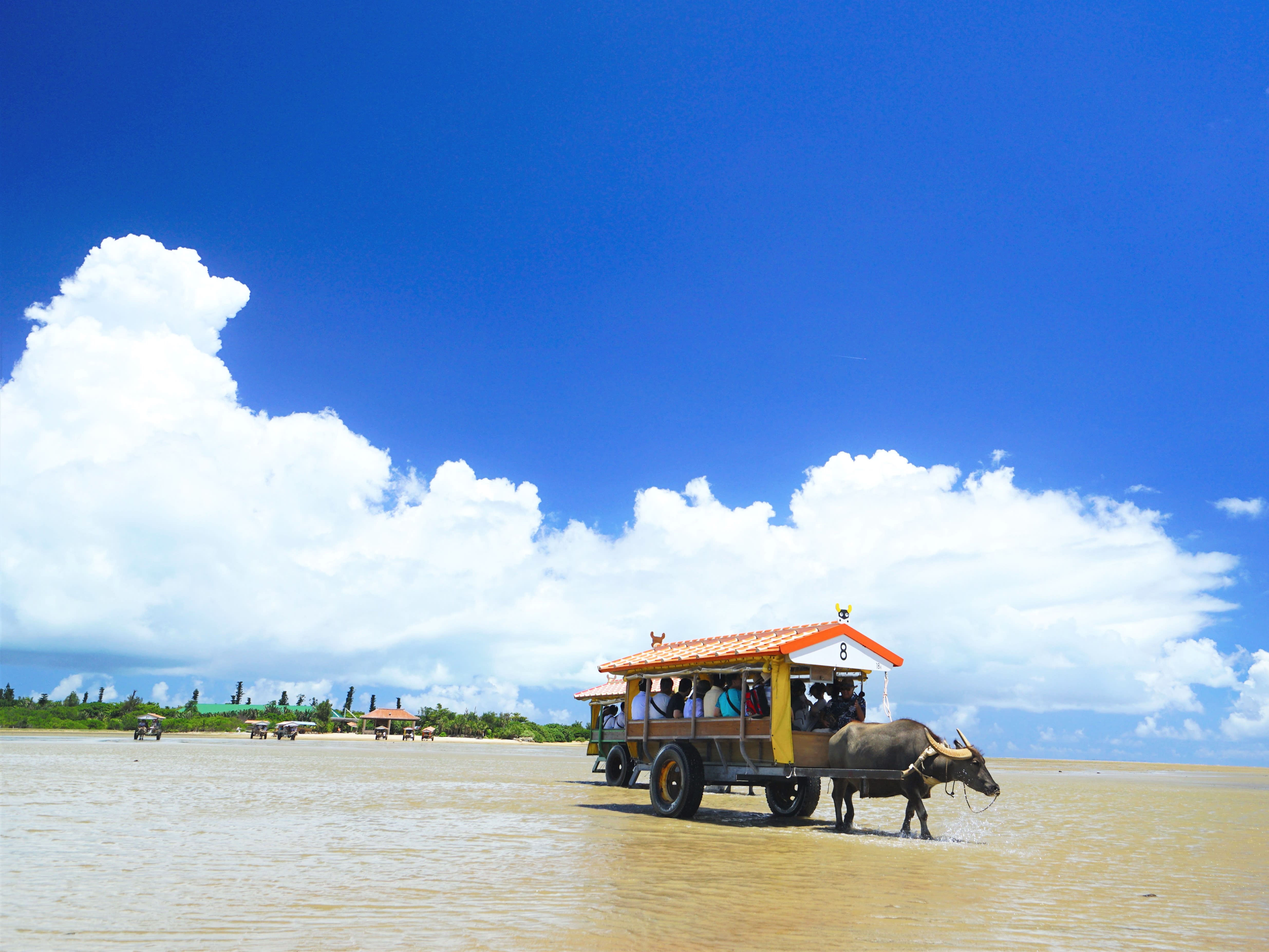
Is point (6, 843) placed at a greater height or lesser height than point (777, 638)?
lesser

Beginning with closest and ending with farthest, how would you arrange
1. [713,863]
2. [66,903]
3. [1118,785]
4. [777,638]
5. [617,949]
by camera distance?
[617,949] < [66,903] < [713,863] < [777,638] < [1118,785]

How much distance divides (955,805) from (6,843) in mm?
18065

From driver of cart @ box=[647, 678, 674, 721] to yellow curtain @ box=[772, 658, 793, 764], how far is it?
10.1 feet

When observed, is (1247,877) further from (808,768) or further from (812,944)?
(812,944)

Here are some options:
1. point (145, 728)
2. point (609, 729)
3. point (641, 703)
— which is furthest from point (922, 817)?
point (145, 728)

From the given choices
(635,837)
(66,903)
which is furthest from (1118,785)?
(66,903)

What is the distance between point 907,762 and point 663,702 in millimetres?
5287

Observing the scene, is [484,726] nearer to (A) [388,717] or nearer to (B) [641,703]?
(A) [388,717]

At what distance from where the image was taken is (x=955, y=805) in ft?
63.7

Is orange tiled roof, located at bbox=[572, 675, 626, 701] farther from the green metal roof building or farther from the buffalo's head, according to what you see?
the green metal roof building

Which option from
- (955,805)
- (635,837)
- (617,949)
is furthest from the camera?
(955,805)

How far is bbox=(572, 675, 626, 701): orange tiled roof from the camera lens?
898 inches

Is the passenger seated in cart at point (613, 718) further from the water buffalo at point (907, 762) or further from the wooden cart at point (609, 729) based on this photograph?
the water buffalo at point (907, 762)

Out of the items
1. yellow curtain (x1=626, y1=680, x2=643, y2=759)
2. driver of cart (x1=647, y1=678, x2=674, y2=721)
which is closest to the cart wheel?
driver of cart (x1=647, y1=678, x2=674, y2=721)
